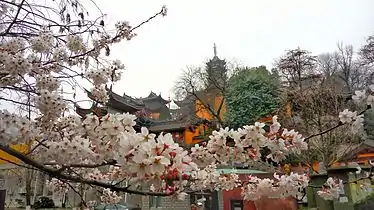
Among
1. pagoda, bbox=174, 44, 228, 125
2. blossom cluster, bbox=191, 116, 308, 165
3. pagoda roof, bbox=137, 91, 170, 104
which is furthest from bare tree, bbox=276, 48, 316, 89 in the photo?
blossom cluster, bbox=191, 116, 308, 165

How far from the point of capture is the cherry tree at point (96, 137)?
108cm

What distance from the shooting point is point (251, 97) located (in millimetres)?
14711

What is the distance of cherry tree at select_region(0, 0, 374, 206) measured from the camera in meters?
1.08

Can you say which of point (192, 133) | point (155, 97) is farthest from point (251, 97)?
point (155, 97)

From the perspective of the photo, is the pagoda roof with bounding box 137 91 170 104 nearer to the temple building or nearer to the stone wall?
the temple building

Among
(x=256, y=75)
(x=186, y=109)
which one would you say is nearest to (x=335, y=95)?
(x=256, y=75)

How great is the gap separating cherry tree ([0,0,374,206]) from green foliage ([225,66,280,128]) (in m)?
12.0

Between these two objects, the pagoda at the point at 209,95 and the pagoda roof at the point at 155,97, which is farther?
the pagoda roof at the point at 155,97

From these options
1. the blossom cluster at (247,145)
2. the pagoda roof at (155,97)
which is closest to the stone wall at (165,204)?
the blossom cluster at (247,145)

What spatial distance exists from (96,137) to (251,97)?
540 inches

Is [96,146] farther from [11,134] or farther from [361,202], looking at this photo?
[361,202]

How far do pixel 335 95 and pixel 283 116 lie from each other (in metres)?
2.47

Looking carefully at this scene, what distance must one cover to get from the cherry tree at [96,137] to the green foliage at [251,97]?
12.0 m

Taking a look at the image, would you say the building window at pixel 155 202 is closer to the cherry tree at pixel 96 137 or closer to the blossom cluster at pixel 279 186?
the cherry tree at pixel 96 137
